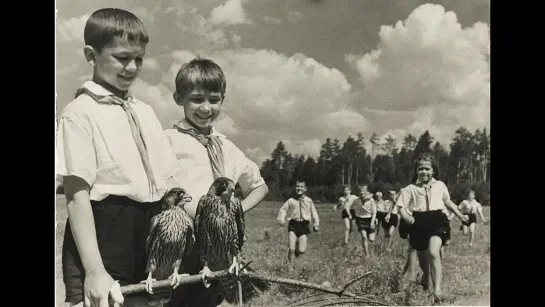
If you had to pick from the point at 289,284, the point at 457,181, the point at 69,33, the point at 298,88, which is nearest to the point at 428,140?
the point at 457,181

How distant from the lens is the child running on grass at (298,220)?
6.32 metres

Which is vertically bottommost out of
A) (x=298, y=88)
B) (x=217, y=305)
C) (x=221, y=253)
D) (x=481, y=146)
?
(x=217, y=305)

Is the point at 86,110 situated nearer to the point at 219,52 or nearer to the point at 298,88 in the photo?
the point at 219,52

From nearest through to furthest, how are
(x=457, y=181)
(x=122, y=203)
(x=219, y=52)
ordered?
(x=122, y=203), (x=219, y=52), (x=457, y=181)

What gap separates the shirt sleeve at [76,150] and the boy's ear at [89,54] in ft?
1.54

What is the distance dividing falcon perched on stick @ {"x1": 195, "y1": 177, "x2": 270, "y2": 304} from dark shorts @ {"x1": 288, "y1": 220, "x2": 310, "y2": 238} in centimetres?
42

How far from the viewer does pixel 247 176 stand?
→ 20.6ft

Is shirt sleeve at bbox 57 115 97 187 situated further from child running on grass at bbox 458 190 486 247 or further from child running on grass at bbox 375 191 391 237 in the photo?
child running on grass at bbox 458 190 486 247

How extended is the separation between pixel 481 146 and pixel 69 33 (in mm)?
3700

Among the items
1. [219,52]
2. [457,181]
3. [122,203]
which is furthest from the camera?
[457,181]

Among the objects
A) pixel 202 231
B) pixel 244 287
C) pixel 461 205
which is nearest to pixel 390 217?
pixel 461 205

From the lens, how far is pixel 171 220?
19.5ft

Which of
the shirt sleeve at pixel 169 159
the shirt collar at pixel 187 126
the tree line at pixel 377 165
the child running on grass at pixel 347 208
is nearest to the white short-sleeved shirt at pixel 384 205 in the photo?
the tree line at pixel 377 165

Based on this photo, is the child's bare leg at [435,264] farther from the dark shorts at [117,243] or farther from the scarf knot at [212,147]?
the dark shorts at [117,243]
